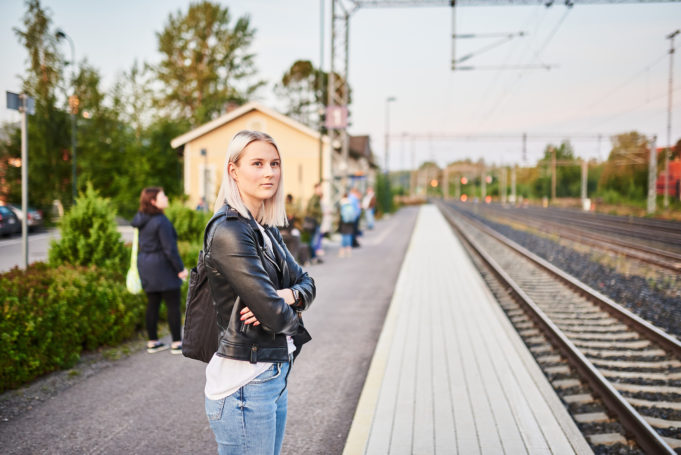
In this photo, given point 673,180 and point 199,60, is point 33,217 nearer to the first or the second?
point 199,60

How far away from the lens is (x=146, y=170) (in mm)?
28047

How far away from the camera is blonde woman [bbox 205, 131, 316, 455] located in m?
1.84

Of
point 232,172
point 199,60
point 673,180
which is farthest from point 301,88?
point 232,172

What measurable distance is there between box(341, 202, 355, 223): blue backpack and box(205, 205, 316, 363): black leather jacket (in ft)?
41.9

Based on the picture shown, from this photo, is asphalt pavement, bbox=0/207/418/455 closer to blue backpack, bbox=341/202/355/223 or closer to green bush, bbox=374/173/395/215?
blue backpack, bbox=341/202/355/223

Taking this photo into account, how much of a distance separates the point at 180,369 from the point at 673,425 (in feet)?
15.1

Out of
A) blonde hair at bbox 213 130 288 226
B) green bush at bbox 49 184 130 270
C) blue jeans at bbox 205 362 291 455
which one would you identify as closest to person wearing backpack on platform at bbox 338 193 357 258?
green bush at bbox 49 184 130 270

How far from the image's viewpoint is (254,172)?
202 centimetres

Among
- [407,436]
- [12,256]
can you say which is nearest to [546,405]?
[407,436]

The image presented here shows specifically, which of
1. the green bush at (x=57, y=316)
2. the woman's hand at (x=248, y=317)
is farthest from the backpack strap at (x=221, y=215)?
the green bush at (x=57, y=316)

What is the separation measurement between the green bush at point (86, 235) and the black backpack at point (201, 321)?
5.64 m

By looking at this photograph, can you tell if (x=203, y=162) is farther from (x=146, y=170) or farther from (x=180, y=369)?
(x=180, y=369)

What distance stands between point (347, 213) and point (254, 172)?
1287 cm

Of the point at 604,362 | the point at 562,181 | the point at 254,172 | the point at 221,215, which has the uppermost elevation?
the point at 562,181
